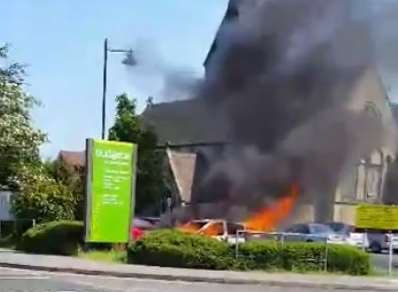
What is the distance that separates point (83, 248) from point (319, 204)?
2596cm

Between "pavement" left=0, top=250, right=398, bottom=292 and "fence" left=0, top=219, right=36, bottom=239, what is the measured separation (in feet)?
37.2

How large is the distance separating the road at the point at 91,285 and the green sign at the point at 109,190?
6.20 m

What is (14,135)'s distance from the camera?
4659 centimetres

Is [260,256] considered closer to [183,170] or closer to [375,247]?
[375,247]

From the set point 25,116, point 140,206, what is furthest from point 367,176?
point 25,116

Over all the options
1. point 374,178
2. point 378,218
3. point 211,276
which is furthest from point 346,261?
point 374,178

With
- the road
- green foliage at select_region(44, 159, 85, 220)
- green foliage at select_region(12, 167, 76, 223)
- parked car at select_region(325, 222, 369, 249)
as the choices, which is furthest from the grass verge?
parked car at select_region(325, 222, 369, 249)

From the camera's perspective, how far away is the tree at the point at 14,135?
1827 inches

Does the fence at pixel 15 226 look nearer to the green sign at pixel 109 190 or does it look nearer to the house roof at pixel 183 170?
the green sign at pixel 109 190

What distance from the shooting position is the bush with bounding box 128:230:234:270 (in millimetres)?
27281

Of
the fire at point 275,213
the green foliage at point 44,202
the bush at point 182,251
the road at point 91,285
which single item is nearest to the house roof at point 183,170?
the fire at point 275,213

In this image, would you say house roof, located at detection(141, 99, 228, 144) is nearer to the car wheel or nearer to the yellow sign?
the car wheel

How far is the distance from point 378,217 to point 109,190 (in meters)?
9.08

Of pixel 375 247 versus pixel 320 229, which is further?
pixel 375 247
